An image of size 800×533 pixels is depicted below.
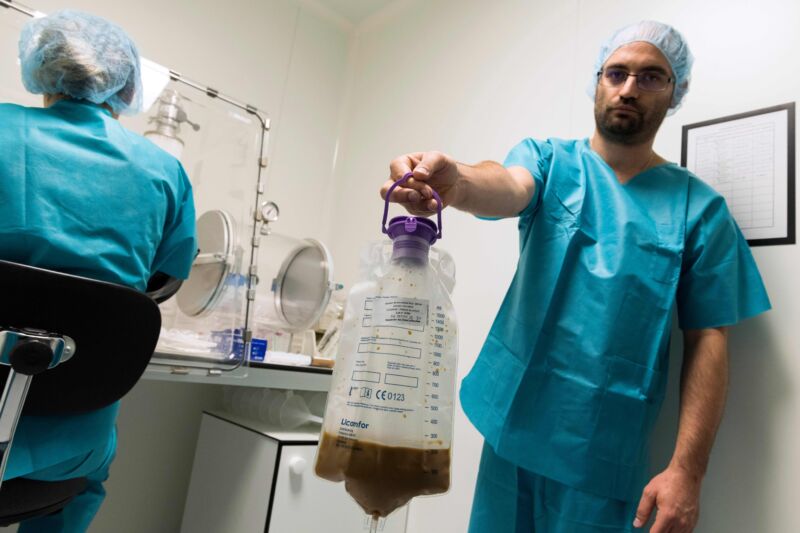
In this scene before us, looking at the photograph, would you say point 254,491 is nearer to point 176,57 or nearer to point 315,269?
point 315,269

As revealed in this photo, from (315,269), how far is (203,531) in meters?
1.00

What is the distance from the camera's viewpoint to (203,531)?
181cm

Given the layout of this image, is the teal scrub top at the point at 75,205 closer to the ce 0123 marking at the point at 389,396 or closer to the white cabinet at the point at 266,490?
the white cabinet at the point at 266,490

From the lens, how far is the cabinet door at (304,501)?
5.14 feet

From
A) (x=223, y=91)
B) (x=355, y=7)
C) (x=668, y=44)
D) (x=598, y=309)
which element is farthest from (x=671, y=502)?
(x=355, y=7)

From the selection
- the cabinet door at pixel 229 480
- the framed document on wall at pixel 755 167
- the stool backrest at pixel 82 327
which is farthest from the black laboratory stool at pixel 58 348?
the framed document on wall at pixel 755 167

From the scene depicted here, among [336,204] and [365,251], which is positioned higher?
[336,204]

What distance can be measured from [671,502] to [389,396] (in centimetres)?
72

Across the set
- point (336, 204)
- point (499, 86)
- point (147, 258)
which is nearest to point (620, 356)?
point (147, 258)

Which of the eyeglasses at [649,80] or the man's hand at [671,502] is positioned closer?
the man's hand at [671,502]

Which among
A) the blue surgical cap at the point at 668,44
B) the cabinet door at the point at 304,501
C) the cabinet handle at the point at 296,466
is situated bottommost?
the cabinet door at the point at 304,501

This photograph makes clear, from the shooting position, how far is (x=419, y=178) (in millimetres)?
604

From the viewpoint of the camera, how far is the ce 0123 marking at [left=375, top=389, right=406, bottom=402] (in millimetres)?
504

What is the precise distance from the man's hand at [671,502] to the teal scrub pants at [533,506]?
0.18 feet
